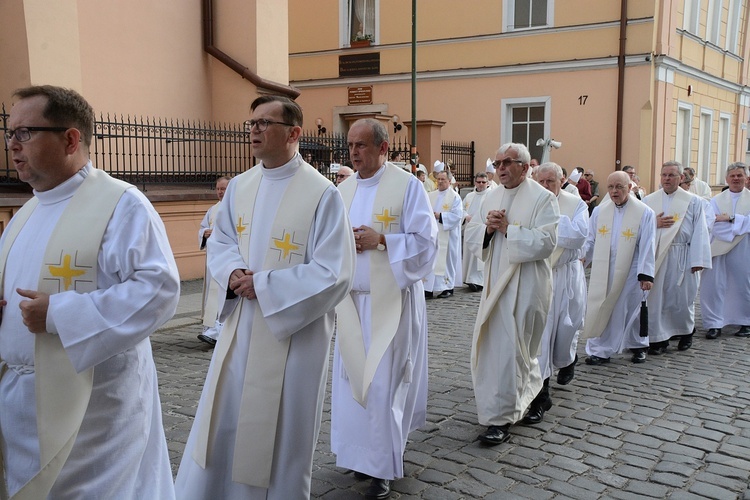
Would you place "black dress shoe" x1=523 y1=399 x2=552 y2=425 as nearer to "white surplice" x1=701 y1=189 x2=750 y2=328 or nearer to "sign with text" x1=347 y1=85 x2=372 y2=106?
"white surplice" x1=701 y1=189 x2=750 y2=328

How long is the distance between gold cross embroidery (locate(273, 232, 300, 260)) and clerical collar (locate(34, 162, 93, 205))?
3.12 ft

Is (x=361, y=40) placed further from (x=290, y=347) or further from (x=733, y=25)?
(x=290, y=347)

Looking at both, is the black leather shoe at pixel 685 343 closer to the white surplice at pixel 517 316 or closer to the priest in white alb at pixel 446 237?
the white surplice at pixel 517 316

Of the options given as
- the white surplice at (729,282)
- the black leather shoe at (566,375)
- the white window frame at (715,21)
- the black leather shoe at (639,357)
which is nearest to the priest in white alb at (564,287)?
the black leather shoe at (566,375)

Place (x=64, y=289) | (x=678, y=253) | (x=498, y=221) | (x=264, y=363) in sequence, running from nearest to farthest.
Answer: (x=64, y=289)
(x=264, y=363)
(x=498, y=221)
(x=678, y=253)

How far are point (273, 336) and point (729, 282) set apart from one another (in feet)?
26.5

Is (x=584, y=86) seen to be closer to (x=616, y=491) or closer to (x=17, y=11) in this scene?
(x=17, y=11)

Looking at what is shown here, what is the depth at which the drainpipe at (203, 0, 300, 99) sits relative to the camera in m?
14.5

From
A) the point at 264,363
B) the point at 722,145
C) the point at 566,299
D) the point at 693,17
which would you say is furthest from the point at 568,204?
the point at 722,145

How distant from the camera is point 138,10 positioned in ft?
44.3

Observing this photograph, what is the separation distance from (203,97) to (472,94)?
29.1 feet

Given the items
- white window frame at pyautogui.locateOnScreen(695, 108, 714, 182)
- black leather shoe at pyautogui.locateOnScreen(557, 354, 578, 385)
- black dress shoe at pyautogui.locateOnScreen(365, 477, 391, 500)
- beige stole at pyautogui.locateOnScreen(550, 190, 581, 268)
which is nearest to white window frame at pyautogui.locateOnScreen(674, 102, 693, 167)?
white window frame at pyautogui.locateOnScreen(695, 108, 714, 182)

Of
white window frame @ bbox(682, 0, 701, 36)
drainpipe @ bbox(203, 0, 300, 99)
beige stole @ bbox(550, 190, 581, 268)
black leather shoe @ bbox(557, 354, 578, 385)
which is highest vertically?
white window frame @ bbox(682, 0, 701, 36)

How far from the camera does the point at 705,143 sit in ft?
75.7
